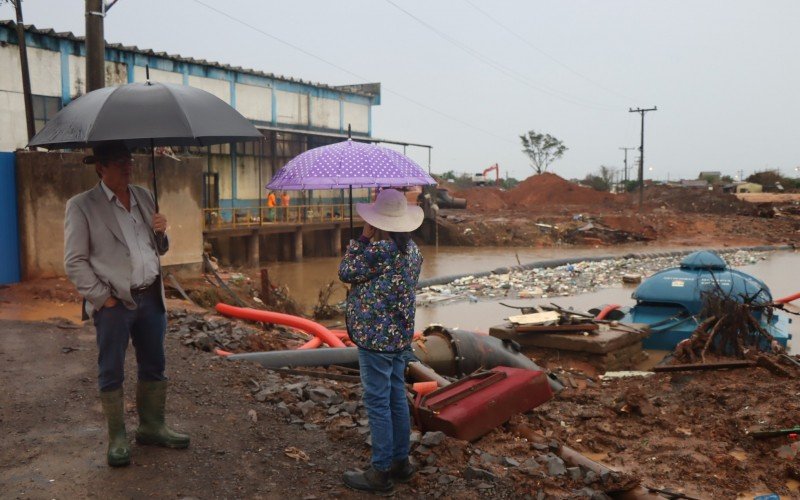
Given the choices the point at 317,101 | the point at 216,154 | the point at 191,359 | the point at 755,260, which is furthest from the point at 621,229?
the point at 191,359

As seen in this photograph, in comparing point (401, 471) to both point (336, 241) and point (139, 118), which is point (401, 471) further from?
point (336, 241)

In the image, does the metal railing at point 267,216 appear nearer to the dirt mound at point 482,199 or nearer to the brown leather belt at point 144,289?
the dirt mound at point 482,199

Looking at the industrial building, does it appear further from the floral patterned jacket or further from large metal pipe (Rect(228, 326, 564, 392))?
the floral patterned jacket

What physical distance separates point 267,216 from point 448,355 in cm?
2162

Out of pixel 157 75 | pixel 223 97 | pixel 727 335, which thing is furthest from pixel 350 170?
pixel 223 97

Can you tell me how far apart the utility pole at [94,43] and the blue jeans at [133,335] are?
5571 millimetres

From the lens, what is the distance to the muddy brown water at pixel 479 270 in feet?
49.1

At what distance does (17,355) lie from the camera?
6051 millimetres

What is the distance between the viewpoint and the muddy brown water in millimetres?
14961

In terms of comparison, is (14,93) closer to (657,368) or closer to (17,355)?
(17,355)

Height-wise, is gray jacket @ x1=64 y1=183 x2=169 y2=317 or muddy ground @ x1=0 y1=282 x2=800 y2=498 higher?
gray jacket @ x1=64 y1=183 x2=169 y2=317

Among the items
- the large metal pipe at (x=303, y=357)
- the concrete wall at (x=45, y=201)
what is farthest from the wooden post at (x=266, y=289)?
the large metal pipe at (x=303, y=357)

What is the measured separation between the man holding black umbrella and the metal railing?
19249 millimetres

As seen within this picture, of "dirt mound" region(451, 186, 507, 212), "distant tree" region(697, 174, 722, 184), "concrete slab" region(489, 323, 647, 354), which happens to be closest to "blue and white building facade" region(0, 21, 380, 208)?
"concrete slab" region(489, 323, 647, 354)
